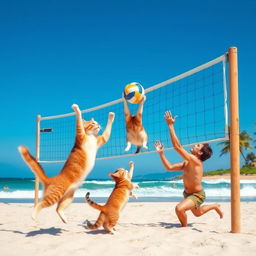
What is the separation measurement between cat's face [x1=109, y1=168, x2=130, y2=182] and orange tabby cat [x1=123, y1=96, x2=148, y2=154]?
0.45 m

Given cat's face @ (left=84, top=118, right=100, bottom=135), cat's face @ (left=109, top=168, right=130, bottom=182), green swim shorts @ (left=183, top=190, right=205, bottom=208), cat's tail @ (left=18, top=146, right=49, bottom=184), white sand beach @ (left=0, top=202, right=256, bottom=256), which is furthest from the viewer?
green swim shorts @ (left=183, top=190, right=205, bottom=208)

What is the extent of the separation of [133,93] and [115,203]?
1.33m

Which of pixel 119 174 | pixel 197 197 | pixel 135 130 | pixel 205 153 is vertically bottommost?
pixel 197 197

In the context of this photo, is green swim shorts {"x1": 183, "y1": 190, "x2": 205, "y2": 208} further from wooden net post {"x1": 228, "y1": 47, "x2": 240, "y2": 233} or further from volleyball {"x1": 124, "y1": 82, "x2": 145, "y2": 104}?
volleyball {"x1": 124, "y1": 82, "x2": 145, "y2": 104}

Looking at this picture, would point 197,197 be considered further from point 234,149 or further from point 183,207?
point 234,149

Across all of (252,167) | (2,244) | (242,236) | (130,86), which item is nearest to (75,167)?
(2,244)

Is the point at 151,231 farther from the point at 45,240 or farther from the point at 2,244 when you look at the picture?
the point at 2,244

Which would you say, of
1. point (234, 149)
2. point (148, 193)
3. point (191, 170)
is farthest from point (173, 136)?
point (148, 193)

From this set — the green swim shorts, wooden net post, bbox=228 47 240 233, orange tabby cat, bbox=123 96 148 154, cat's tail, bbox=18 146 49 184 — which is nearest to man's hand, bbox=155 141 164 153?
orange tabby cat, bbox=123 96 148 154

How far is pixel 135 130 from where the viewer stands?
4.30 metres

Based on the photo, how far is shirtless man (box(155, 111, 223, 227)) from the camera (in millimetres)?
4034

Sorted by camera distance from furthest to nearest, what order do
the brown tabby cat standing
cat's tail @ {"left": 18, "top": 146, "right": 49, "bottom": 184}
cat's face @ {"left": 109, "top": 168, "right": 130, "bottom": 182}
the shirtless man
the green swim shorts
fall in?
the green swim shorts < the shirtless man < cat's face @ {"left": 109, "top": 168, "right": 130, "bottom": 182} < cat's tail @ {"left": 18, "top": 146, "right": 49, "bottom": 184} < the brown tabby cat standing

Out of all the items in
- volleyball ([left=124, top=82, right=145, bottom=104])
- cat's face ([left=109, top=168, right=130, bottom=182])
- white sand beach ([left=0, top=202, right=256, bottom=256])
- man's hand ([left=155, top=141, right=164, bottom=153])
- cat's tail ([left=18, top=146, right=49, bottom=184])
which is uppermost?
volleyball ([left=124, top=82, right=145, bottom=104])

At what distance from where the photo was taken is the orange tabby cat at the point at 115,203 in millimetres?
3672
